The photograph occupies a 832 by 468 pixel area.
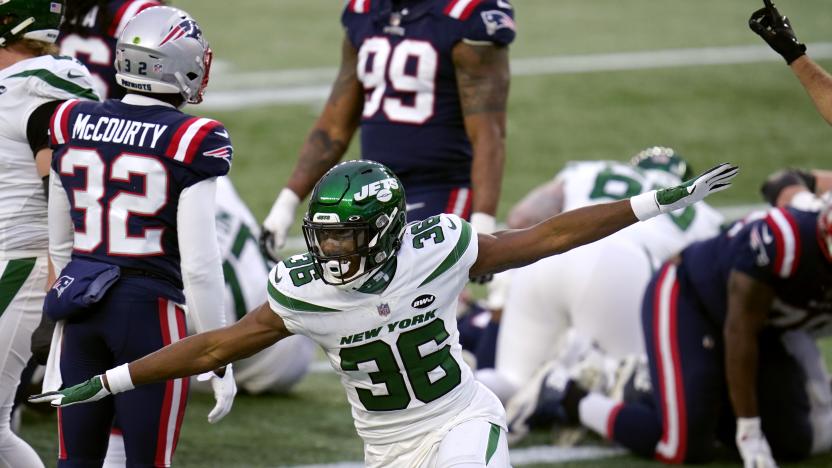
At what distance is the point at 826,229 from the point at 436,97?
1480mm

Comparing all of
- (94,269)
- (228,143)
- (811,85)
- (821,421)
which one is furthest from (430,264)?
(821,421)

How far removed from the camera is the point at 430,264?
147 inches

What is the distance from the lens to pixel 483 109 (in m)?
5.12

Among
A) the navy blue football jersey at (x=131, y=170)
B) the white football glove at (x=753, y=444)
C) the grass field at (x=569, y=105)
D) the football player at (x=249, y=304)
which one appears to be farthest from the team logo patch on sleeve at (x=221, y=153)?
the white football glove at (x=753, y=444)

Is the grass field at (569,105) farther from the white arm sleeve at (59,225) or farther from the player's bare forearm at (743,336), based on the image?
the white arm sleeve at (59,225)

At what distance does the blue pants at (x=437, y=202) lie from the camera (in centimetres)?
520

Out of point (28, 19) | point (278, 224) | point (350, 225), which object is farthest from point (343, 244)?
point (278, 224)

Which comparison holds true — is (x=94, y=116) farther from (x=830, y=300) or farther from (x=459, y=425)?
(x=830, y=300)

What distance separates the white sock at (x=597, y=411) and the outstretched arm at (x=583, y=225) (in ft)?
6.90

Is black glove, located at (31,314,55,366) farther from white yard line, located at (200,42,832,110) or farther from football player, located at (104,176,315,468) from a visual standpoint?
white yard line, located at (200,42,832,110)

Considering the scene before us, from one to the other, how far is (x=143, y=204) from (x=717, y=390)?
9.14 ft

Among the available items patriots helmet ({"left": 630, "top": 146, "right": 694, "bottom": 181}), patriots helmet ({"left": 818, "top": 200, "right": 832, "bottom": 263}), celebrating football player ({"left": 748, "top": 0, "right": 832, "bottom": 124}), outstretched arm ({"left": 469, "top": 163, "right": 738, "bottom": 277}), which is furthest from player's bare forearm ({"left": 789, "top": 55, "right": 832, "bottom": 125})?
patriots helmet ({"left": 630, "top": 146, "right": 694, "bottom": 181})

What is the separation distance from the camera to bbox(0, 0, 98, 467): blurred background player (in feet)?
13.8

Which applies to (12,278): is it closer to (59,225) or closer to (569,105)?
(59,225)
